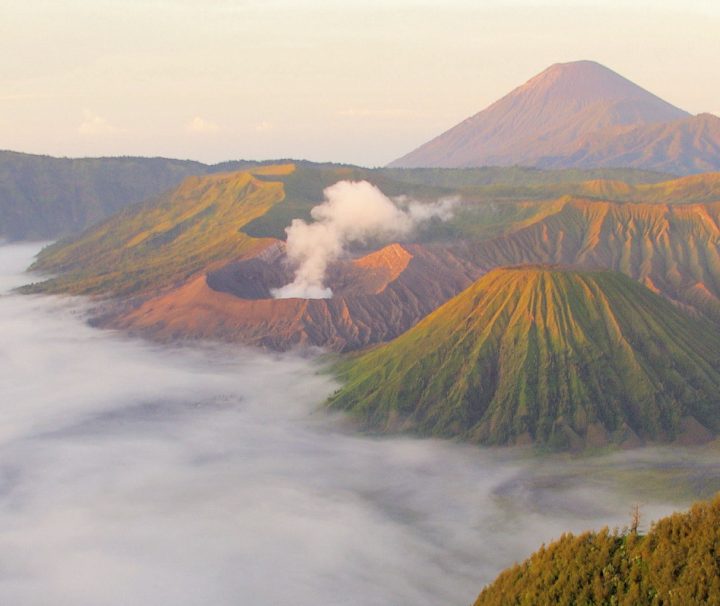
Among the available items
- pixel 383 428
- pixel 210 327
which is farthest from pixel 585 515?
pixel 210 327

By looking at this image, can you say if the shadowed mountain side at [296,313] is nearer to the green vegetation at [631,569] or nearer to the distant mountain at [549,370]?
the distant mountain at [549,370]

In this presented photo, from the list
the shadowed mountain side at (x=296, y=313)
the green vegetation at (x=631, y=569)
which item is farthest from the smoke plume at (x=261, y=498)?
the green vegetation at (x=631, y=569)

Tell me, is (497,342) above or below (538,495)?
above

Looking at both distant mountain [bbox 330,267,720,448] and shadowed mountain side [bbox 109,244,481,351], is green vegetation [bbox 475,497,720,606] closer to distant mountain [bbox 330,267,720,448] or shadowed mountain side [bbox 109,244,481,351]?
distant mountain [bbox 330,267,720,448]

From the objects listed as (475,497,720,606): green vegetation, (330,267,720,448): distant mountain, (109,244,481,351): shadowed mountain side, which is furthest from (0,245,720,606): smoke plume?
(475,497,720,606): green vegetation

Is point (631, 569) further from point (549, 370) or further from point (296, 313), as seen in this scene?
point (296, 313)

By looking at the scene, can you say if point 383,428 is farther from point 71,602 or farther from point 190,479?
point 71,602
